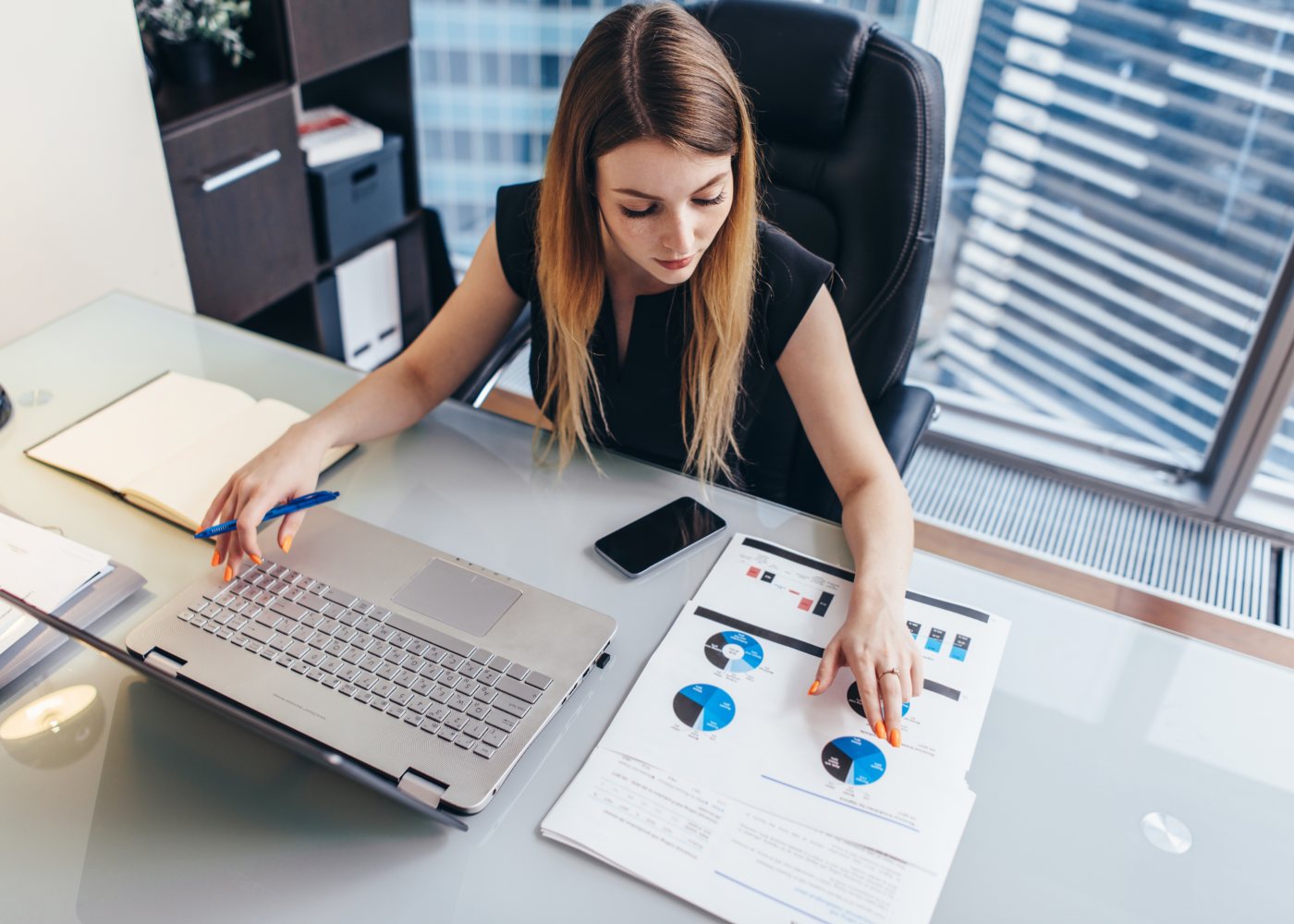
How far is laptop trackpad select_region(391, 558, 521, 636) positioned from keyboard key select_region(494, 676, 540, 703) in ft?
0.22

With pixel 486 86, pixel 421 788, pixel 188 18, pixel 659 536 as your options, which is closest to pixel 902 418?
pixel 659 536

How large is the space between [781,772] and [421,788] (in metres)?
0.29

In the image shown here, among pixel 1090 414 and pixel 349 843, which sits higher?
pixel 349 843

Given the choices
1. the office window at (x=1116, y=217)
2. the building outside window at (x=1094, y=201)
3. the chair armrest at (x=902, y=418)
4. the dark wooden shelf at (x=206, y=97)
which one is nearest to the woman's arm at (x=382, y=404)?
the chair armrest at (x=902, y=418)

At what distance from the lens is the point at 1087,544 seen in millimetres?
2102

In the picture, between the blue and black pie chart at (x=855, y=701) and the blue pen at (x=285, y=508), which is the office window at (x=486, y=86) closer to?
the blue pen at (x=285, y=508)

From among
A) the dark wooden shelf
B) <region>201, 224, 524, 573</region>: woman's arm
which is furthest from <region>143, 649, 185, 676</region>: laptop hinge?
the dark wooden shelf

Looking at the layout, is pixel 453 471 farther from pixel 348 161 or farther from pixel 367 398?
pixel 348 161

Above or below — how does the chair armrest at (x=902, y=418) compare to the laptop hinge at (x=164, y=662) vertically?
above

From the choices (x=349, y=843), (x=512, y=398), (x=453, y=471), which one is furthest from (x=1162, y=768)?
(x=512, y=398)

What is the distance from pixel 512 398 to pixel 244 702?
1.73 m

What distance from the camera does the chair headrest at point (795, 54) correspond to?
1.21m

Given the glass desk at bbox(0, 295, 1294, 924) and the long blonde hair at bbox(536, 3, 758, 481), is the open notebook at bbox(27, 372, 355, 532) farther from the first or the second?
the long blonde hair at bbox(536, 3, 758, 481)

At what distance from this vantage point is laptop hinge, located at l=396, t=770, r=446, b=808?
755 millimetres
